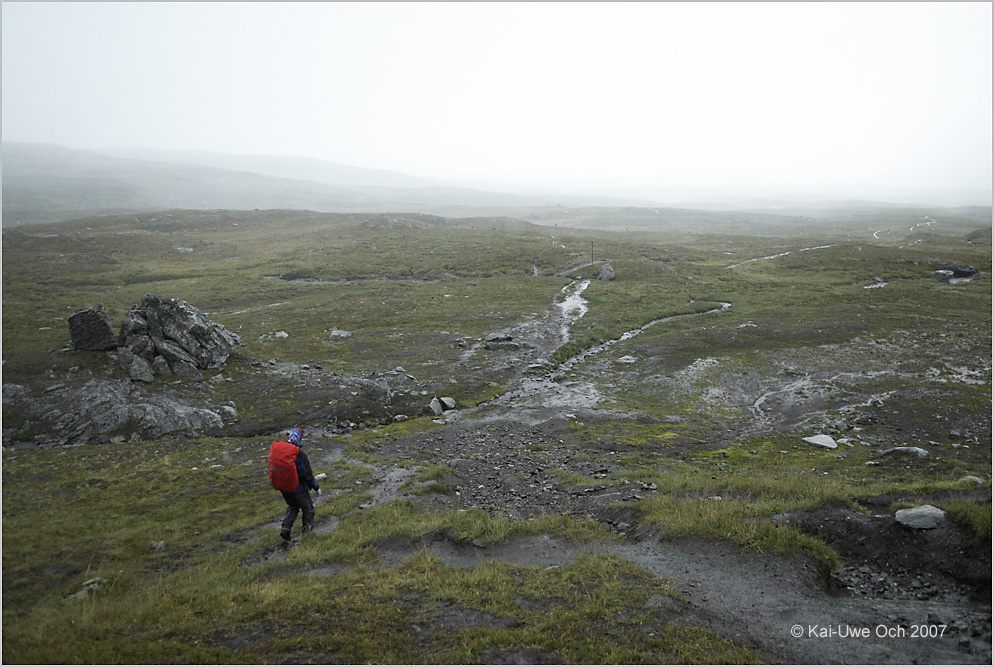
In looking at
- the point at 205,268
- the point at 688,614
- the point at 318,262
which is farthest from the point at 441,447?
the point at 205,268

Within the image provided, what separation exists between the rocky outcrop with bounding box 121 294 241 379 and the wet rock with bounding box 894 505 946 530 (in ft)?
113

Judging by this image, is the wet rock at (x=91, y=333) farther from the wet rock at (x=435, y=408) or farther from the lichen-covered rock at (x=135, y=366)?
the wet rock at (x=435, y=408)

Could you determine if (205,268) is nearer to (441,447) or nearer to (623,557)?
(441,447)

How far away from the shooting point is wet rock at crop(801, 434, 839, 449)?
22.0 m

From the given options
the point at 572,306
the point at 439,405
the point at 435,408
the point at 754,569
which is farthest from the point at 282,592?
the point at 572,306

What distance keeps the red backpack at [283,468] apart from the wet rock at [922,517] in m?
17.3

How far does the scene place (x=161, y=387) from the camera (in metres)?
27.5

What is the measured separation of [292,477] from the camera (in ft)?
46.9

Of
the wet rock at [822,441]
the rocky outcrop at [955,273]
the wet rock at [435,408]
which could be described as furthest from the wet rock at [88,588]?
the rocky outcrop at [955,273]

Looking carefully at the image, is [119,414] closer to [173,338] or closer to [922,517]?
[173,338]

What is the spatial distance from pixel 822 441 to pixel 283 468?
23.9 metres

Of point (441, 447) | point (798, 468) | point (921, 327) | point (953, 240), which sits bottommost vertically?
point (441, 447)

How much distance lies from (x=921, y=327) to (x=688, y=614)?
154 feet

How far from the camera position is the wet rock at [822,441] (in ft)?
72.1
